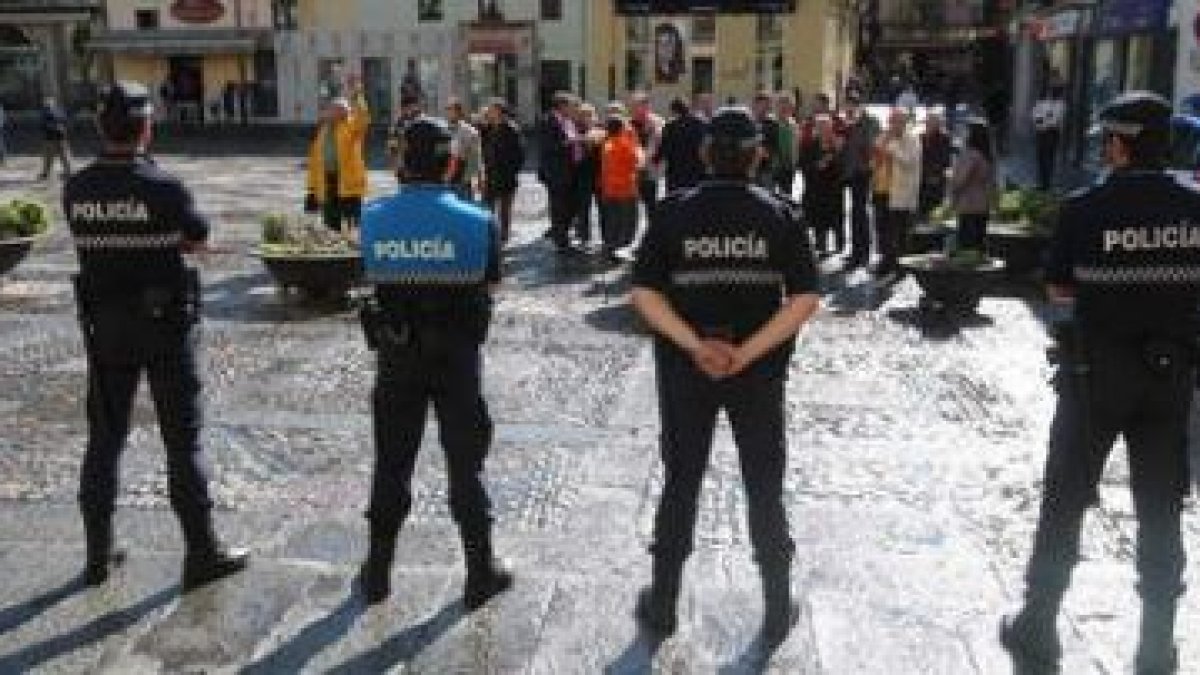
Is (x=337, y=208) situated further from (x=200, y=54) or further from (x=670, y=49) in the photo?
(x=200, y=54)

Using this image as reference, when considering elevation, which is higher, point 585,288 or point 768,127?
point 768,127

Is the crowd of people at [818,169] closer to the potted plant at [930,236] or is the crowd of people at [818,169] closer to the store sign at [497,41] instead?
the potted plant at [930,236]

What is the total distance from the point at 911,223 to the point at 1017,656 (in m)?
9.01

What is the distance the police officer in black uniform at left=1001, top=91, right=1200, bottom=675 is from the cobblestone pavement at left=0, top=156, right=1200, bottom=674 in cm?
49

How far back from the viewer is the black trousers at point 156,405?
17.3 ft

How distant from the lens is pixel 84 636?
5020 millimetres

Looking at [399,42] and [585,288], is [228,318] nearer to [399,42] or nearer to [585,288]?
[585,288]

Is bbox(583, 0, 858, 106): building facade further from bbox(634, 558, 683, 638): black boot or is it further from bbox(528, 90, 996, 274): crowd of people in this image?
bbox(634, 558, 683, 638): black boot

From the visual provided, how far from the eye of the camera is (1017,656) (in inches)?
193

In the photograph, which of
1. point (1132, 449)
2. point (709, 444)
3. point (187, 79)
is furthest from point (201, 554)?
point (187, 79)

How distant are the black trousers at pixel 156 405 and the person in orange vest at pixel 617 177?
8.97 m

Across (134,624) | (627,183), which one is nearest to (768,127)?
(627,183)

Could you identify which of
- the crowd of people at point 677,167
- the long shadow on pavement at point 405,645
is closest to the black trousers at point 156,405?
the long shadow on pavement at point 405,645

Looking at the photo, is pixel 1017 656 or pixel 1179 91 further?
pixel 1179 91
